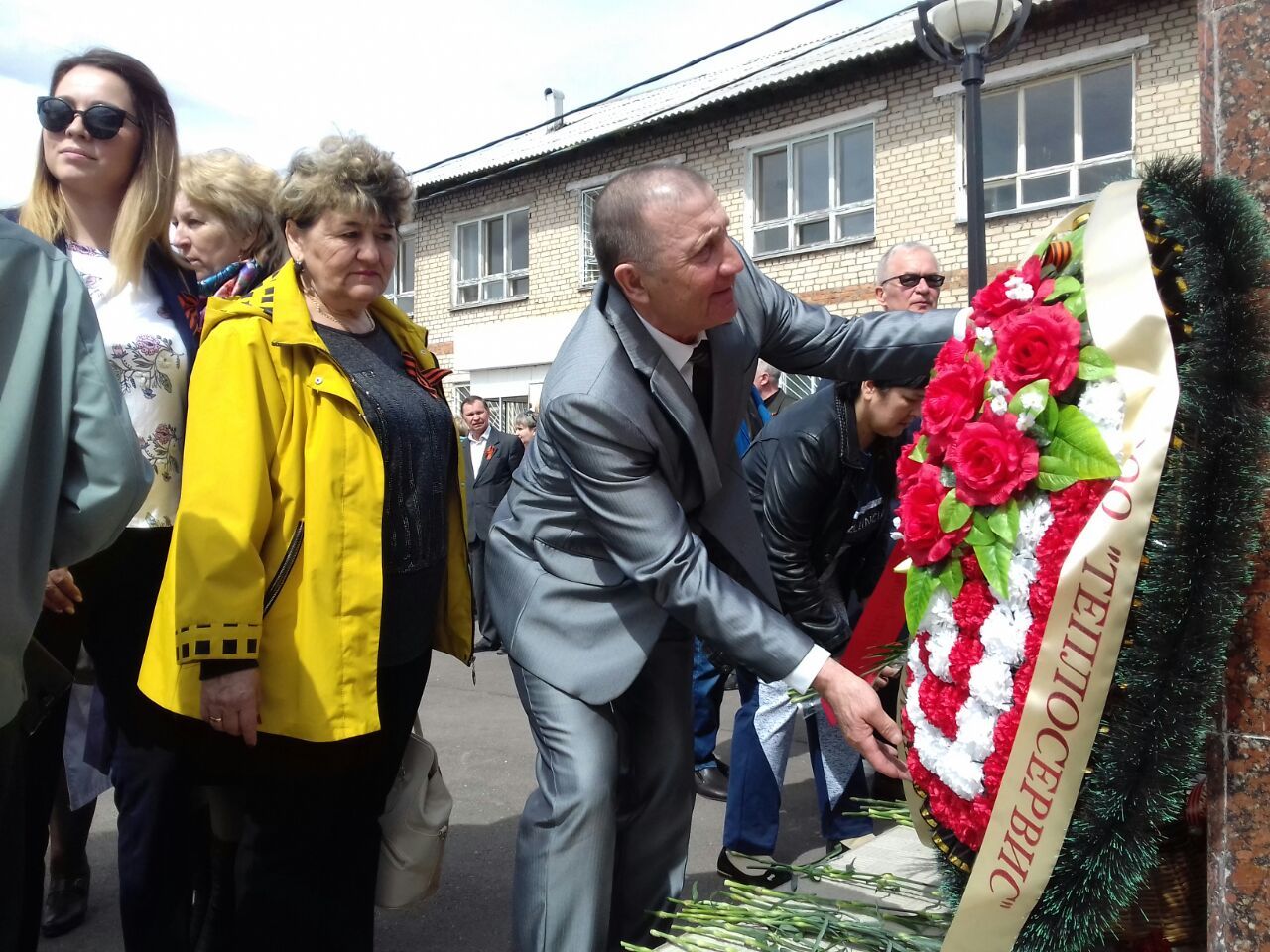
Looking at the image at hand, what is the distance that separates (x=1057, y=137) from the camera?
12.1 metres

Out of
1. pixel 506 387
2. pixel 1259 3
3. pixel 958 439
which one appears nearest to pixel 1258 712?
pixel 958 439

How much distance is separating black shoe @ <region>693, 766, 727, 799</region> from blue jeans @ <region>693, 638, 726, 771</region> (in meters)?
0.03

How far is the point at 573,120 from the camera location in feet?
62.7

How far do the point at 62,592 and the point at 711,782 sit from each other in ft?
9.58

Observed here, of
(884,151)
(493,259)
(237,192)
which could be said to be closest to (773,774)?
(237,192)

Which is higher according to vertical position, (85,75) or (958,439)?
(85,75)

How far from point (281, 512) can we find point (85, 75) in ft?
3.67

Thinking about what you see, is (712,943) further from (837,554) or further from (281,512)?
(837,554)

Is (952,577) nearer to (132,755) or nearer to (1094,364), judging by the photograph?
(1094,364)

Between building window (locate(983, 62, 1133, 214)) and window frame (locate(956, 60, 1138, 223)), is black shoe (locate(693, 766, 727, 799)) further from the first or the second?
building window (locate(983, 62, 1133, 214))

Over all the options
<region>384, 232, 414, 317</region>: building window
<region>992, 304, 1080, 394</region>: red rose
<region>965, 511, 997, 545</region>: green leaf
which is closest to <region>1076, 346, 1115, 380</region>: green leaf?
<region>992, 304, 1080, 394</region>: red rose

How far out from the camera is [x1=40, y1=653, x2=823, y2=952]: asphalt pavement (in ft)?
10.5

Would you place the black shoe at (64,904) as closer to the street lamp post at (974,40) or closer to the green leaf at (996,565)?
the green leaf at (996,565)

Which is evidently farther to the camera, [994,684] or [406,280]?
[406,280]
